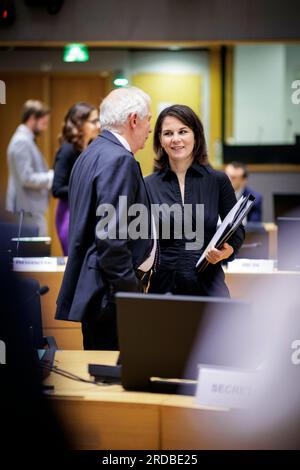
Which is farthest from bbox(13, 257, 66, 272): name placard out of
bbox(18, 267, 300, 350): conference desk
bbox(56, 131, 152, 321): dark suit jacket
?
bbox(56, 131, 152, 321): dark suit jacket

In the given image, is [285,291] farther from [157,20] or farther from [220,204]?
[157,20]

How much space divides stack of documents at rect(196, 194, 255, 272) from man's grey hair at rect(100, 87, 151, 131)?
0.54m

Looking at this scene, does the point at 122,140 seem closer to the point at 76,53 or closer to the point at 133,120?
the point at 133,120

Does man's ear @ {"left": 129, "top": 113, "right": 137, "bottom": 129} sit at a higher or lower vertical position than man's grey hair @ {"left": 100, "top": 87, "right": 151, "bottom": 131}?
lower

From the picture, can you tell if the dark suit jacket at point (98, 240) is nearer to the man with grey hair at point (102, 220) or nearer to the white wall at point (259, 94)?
the man with grey hair at point (102, 220)

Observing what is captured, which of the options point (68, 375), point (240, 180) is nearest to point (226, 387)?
point (68, 375)

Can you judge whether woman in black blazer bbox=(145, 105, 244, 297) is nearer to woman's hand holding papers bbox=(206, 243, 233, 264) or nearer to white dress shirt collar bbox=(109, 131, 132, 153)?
woman's hand holding papers bbox=(206, 243, 233, 264)

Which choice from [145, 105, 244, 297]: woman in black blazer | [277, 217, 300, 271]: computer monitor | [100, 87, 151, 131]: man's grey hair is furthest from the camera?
[277, 217, 300, 271]: computer monitor

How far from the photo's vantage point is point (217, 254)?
3.15 meters

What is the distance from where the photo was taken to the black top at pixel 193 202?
330 cm

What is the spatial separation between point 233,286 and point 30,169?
9.05 ft

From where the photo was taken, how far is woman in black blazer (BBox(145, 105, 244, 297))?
330 cm

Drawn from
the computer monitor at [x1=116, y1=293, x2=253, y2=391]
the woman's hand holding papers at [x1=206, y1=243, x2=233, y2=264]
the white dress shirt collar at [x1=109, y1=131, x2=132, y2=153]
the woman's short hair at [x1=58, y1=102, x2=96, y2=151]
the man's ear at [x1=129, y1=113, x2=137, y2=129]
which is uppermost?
the woman's short hair at [x1=58, y1=102, x2=96, y2=151]

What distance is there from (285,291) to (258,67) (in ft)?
18.8
